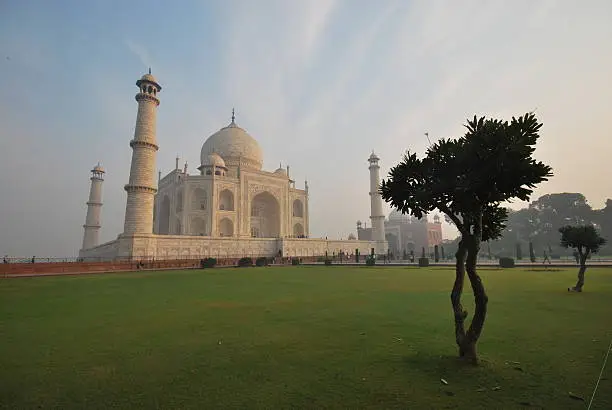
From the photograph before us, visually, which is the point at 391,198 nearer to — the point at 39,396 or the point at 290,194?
the point at 39,396

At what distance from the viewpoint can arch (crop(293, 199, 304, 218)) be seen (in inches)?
2023

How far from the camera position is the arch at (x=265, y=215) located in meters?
48.0

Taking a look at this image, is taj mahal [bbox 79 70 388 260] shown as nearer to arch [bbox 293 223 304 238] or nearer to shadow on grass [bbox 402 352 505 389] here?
arch [bbox 293 223 304 238]

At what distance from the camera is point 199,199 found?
42781 millimetres

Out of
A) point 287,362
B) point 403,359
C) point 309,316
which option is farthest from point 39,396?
point 309,316

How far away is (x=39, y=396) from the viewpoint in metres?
3.21

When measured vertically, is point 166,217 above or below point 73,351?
above

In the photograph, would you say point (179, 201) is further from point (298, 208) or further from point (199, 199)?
point (298, 208)

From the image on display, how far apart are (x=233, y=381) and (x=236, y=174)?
43.4 metres

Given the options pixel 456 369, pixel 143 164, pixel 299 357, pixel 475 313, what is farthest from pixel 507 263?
pixel 143 164

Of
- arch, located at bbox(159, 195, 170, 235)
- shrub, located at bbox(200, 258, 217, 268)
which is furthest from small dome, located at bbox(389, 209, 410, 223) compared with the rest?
shrub, located at bbox(200, 258, 217, 268)

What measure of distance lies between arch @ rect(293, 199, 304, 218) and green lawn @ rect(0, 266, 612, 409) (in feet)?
142

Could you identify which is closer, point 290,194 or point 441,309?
point 441,309

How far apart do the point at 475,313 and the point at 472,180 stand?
5.27ft
